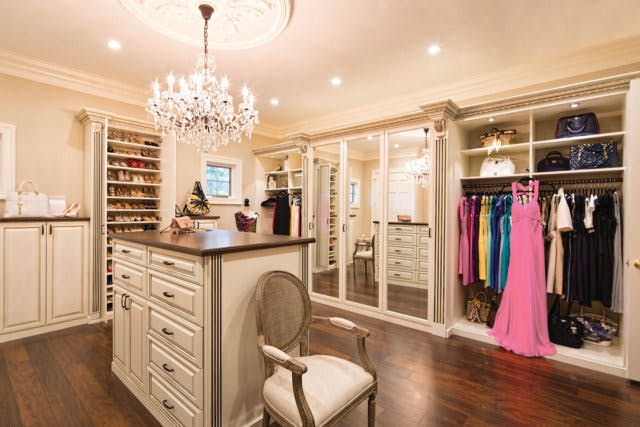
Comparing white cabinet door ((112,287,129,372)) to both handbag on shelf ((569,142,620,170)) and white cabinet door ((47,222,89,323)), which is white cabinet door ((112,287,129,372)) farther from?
handbag on shelf ((569,142,620,170))

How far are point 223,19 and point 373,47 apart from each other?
1450mm

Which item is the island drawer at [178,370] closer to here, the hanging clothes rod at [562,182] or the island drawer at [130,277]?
the island drawer at [130,277]

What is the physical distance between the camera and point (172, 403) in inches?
70.1

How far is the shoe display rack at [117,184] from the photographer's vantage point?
11.8ft

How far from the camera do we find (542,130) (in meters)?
3.31

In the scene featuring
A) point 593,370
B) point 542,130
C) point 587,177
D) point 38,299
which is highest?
point 542,130

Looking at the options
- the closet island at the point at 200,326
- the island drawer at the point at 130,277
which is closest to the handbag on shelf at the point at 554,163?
the closet island at the point at 200,326

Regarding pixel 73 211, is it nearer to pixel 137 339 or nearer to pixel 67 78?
pixel 67 78

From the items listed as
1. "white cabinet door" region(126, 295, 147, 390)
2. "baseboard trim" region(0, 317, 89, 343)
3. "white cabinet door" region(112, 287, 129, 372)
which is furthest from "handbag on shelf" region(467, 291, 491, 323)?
"baseboard trim" region(0, 317, 89, 343)

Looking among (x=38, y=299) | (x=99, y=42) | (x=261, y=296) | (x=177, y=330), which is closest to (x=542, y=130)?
(x=261, y=296)

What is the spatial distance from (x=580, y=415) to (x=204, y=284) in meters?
2.50

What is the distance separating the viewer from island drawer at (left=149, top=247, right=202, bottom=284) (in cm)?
161

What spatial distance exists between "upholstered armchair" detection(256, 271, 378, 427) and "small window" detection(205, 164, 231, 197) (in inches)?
151

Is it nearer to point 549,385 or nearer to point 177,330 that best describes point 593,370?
point 549,385
